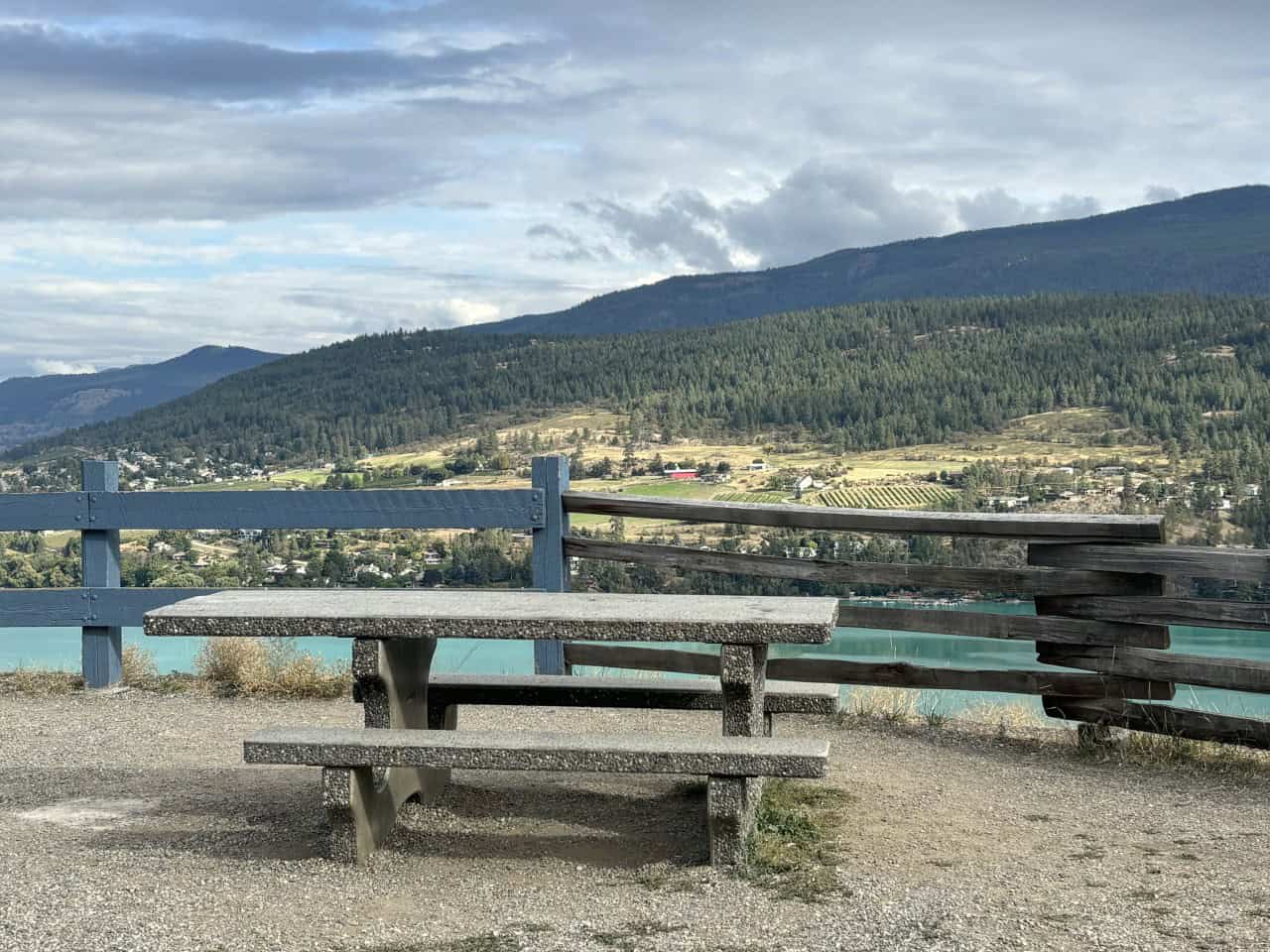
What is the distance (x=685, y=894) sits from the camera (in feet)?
12.8

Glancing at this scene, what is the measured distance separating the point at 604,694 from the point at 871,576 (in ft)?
5.96

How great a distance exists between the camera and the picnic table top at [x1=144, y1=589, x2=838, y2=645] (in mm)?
4113

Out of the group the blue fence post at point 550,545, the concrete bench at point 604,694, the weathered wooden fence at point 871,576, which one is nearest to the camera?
the concrete bench at point 604,694

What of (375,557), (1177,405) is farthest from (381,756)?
(1177,405)

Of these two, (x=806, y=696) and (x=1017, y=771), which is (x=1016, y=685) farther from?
(x=806, y=696)

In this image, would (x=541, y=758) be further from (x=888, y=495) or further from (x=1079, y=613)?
(x=888, y=495)

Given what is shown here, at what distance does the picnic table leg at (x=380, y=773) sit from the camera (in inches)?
168

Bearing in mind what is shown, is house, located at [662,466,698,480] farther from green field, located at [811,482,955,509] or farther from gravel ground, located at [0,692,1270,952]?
gravel ground, located at [0,692,1270,952]

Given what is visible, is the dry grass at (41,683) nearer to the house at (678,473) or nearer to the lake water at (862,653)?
the lake water at (862,653)

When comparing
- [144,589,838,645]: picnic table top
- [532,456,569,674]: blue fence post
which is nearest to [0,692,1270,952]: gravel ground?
[144,589,838,645]: picnic table top

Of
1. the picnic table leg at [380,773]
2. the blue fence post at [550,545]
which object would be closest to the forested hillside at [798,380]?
the blue fence post at [550,545]

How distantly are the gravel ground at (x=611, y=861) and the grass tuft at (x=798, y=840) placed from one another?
68 millimetres

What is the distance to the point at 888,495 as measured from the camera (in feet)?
219

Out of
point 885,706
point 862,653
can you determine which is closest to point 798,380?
point 862,653
